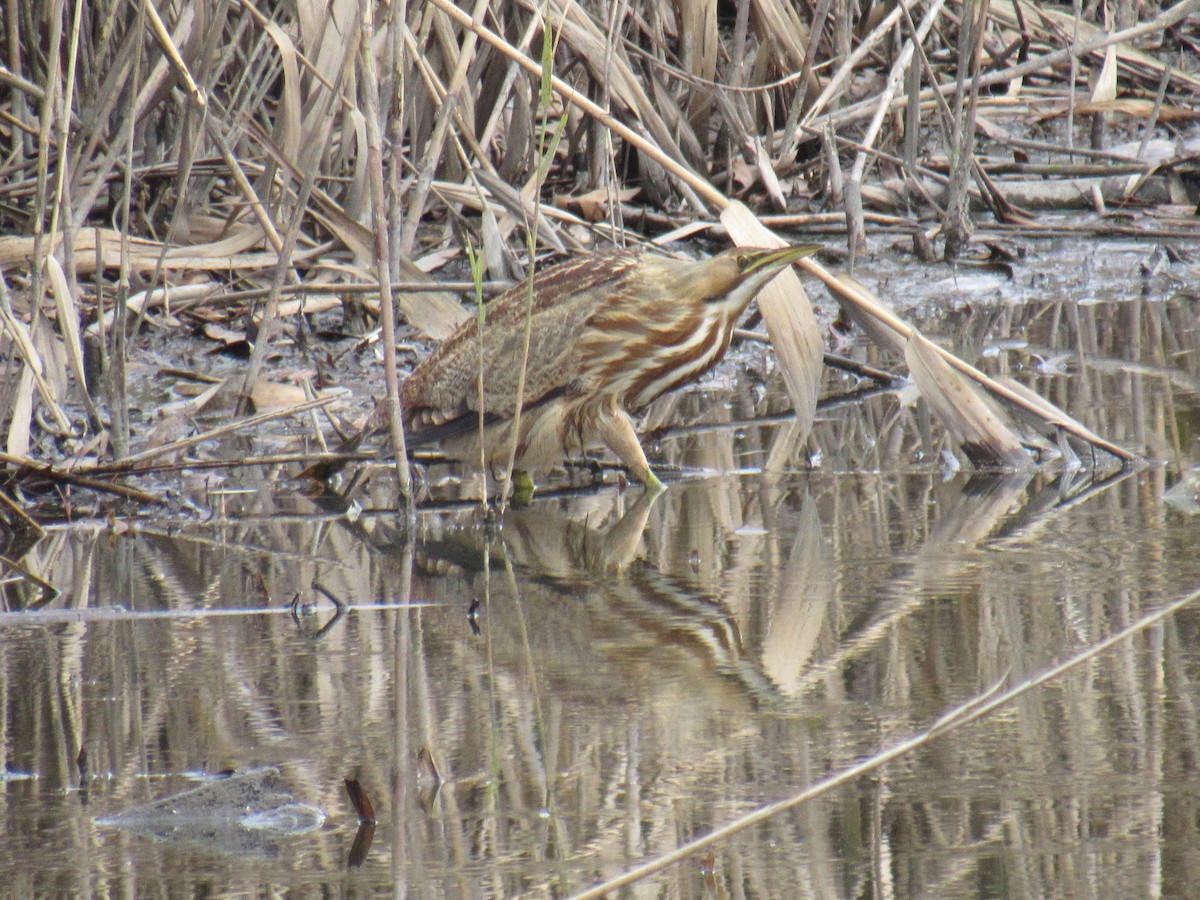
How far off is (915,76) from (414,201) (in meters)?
2.00

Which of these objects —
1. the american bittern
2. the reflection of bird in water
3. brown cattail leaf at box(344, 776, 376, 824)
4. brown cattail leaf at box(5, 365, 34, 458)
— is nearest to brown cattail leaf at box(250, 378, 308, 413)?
the american bittern

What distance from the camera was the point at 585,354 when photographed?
3.93 metres

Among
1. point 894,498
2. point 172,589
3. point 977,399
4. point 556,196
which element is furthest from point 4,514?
point 556,196

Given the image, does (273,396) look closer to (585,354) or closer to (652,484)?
(585,354)

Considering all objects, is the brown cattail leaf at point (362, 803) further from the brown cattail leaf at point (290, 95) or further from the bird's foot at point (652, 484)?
the brown cattail leaf at point (290, 95)

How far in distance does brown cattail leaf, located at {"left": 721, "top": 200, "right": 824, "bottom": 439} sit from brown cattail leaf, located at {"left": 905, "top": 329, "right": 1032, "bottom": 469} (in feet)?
0.73

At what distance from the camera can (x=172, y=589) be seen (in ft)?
9.65

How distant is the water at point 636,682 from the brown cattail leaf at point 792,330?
163 mm

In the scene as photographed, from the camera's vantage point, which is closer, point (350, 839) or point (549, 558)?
point (350, 839)

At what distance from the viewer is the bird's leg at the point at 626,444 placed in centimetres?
369

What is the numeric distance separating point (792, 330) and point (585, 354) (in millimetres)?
474

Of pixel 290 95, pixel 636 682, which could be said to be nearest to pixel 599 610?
pixel 636 682

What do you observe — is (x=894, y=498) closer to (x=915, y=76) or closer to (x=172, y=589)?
(x=172, y=589)

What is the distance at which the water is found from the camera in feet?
5.50
